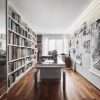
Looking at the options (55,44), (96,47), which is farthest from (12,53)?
(55,44)

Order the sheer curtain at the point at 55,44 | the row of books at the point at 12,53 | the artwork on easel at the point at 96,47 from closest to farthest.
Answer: the artwork on easel at the point at 96,47, the row of books at the point at 12,53, the sheer curtain at the point at 55,44

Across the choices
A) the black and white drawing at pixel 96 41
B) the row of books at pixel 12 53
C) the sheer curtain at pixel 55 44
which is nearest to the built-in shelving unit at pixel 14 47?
the row of books at pixel 12 53

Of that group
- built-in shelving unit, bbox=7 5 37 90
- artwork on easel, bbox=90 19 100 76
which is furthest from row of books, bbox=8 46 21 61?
artwork on easel, bbox=90 19 100 76

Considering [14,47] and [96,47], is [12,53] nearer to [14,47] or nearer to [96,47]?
[14,47]

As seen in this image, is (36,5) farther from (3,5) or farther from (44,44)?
(44,44)

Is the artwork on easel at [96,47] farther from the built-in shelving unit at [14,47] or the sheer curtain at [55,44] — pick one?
the sheer curtain at [55,44]

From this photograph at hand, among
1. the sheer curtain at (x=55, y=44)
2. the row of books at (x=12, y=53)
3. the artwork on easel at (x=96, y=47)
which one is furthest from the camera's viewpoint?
the sheer curtain at (x=55, y=44)

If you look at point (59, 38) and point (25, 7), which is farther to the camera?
point (59, 38)

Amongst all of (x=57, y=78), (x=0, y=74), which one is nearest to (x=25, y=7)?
(x=0, y=74)

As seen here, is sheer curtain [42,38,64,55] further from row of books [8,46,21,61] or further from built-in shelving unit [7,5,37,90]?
row of books [8,46,21,61]

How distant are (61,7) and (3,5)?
5.69 ft

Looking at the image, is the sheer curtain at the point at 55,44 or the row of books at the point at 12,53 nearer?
the row of books at the point at 12,53

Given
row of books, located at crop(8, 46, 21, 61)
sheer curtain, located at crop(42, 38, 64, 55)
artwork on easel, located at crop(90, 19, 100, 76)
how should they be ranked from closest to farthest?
1. artwork on easel, located at crop(90, 19, 100, 76)
2. row of books, located at crop(8, 46, 21, 61)
3. sheer curtain, located at crop(42, 38, 64, 55)

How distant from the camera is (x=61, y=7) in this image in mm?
3992
